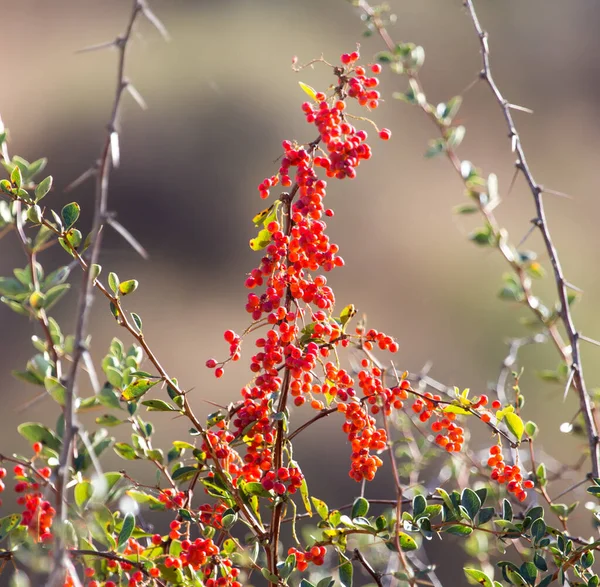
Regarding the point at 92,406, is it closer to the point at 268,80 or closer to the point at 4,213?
the point at 4,213

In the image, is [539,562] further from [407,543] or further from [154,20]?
[154,20]

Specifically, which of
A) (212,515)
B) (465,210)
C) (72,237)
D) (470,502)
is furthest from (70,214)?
(465,210)

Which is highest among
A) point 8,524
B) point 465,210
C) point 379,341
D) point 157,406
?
point 465,210

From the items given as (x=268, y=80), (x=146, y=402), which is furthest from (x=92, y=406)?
(x=268, y=80)

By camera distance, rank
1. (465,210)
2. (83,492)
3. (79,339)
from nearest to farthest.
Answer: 1. (79,339)
2. (83,492)
3. (465,210)

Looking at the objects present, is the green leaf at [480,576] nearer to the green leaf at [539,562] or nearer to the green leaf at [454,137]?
the green leaf at [539,562]

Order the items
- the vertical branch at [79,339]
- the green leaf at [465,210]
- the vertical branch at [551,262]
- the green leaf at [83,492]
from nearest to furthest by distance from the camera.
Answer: the vertical branch at [79,339], the green leaf at [83,492], the vertical branch at [551,262], the green leaf at [465,210]

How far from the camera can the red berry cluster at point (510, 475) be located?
21.2 inches

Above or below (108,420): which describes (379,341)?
above

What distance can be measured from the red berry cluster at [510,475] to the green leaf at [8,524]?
0.36 m

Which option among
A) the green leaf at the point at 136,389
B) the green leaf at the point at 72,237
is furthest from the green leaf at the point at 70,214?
the green leaf at the point at 136,389

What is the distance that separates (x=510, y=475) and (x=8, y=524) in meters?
0.38

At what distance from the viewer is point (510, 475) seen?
55 cm

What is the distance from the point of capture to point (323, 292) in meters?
0.53
